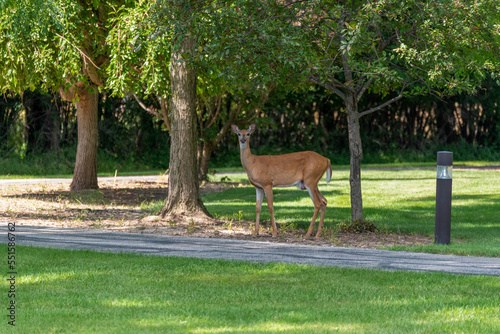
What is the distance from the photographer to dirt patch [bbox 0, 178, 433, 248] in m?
11.4

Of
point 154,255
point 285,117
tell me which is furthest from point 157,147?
point 154,255

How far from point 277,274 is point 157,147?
22.5m

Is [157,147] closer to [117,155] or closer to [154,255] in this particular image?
[117,155]

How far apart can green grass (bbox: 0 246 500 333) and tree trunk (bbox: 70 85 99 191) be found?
1044 cm

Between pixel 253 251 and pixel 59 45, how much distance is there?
7.56m

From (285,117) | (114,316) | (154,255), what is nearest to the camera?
(114,316)

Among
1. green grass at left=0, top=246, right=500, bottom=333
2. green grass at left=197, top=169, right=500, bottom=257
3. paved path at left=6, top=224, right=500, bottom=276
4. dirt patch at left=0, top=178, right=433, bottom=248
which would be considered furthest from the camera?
green grass at left=197, top=169, right=500, bottom=257

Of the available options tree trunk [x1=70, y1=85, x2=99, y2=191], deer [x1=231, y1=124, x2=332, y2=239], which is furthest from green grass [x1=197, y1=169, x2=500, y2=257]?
tree trunk [x1=70, y1=85, x2=99, y2=191]

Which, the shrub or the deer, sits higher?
the deer

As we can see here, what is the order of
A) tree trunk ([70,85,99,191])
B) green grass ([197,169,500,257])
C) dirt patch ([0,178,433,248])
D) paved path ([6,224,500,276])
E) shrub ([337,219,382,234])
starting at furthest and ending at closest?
tree trunk ([70,85,99,191]) → shrub ([337,219,382,234]) → green grass ([197,169,500,257]) → dirt patch ([0,178,433,248]) → paved path ([6,224,500,276])

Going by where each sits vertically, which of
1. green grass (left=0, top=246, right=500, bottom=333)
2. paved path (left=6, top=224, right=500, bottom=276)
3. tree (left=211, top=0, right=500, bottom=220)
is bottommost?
green grass (left=0, top=246, right=500, bottom=333)

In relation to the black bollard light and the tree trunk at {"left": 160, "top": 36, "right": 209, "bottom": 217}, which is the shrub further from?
the tree trunk at {"left": 160, "top": 36, "right": 209, "bottom": 217}

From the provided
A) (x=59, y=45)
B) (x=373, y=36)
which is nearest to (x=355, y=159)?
(x=373, y=36)

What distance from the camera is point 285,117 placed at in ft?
105
